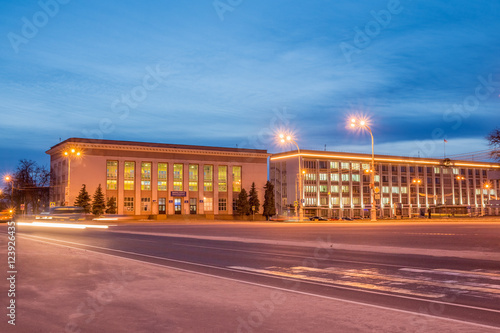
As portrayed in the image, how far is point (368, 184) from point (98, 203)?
6612 cm

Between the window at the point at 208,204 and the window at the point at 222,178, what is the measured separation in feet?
11.0

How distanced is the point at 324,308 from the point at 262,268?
5.38 m

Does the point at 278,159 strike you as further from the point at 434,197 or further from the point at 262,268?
the point at 262,268

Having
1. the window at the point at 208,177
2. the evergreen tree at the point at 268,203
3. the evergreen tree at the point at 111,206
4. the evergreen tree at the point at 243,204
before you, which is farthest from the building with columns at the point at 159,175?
the evergreen tree at the point at 243,204

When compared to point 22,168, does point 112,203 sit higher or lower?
lower

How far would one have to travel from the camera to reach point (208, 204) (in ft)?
337

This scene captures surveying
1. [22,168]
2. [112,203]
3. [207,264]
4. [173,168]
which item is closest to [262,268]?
[207,264]

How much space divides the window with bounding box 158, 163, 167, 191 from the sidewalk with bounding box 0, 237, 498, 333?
3506 inches

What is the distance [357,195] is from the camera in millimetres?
118688

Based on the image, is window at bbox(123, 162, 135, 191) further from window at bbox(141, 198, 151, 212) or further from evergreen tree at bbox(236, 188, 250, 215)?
evergreen tree at bbox(236, 188, 250, 215)

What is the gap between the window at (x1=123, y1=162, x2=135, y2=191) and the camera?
312ft

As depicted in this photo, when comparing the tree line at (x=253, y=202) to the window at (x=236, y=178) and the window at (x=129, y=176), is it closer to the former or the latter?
the window at (x=236, y=178)

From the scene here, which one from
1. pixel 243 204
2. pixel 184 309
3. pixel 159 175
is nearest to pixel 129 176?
pixel 159 175

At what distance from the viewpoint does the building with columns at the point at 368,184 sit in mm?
113188
